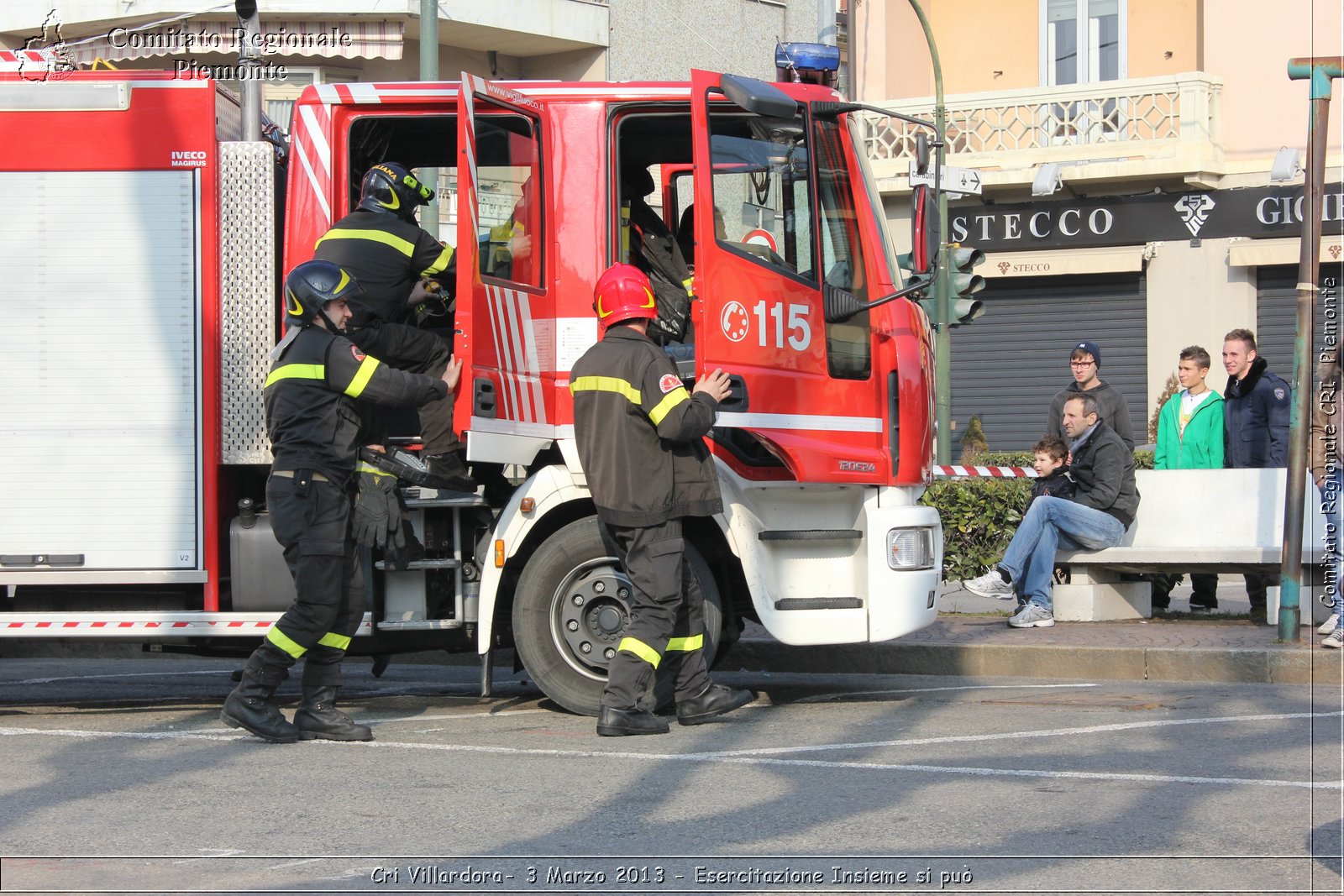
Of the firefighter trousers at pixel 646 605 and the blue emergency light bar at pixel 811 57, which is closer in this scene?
the firefighter trousers at pixel 646 605

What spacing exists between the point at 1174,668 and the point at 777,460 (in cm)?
272

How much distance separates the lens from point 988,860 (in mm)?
4734

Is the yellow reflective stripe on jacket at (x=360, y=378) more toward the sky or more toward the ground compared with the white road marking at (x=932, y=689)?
more toward the sky

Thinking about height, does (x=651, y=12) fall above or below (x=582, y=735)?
above

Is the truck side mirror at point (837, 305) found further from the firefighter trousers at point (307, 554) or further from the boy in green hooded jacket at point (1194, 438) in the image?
the boy in green hooded jacket at point (1194, 438)

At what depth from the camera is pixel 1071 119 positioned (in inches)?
965

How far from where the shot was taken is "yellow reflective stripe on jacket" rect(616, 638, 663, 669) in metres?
6.95

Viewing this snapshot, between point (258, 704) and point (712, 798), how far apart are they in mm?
2215

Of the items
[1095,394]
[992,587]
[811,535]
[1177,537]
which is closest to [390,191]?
[811,535]

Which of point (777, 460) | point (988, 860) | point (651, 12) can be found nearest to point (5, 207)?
point (777, 460)

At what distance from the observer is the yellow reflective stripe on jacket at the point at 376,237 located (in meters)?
7.29

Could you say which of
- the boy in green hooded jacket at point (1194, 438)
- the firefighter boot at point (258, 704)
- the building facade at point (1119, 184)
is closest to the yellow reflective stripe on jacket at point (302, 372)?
the firefighter boot at point (258, 704)

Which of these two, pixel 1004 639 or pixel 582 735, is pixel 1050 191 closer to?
pixel 1004 639

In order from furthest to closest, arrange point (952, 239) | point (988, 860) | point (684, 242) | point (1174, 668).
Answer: point (952, 239) → point (1174, 668) → point (684, 242) → point (988, 860)
